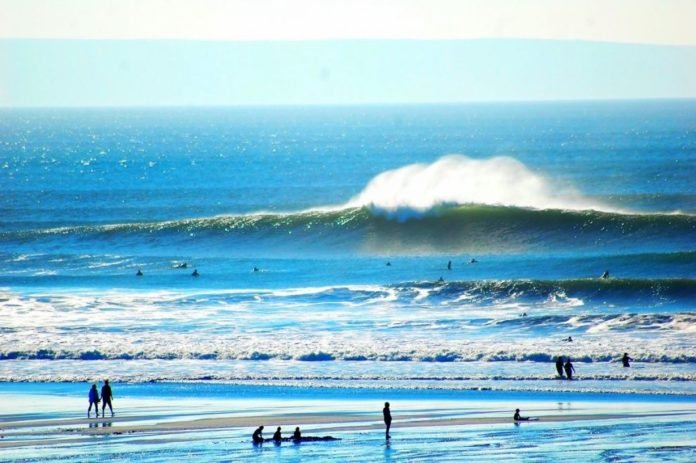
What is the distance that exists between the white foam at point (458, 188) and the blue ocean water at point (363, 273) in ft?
0.36

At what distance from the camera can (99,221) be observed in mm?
62250

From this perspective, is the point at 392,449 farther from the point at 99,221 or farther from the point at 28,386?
the point at 99,221

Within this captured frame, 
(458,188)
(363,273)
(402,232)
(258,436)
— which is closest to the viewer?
(258,436)

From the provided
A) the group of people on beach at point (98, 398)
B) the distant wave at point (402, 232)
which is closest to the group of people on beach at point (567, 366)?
the group of people on beach at point (98, 398)

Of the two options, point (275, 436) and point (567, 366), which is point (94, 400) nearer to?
point (275, 436)

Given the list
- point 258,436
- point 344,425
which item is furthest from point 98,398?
point 344,425

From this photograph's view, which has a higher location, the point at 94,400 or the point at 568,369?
the point at 94,400

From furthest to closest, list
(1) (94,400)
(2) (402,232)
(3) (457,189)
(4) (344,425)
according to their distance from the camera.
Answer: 1. (3) (457,189)
2. (2) (402,232)
3. (1) (94,400)
4. (4) (344,425)

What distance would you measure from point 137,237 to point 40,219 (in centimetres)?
1283

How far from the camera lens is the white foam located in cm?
5234

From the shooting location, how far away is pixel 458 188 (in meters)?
53.6

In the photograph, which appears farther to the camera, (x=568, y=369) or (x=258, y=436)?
(x=568, y=369)

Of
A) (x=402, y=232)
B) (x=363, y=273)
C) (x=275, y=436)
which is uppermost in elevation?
(x=402, y=232)

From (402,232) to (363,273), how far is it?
7746 mm
